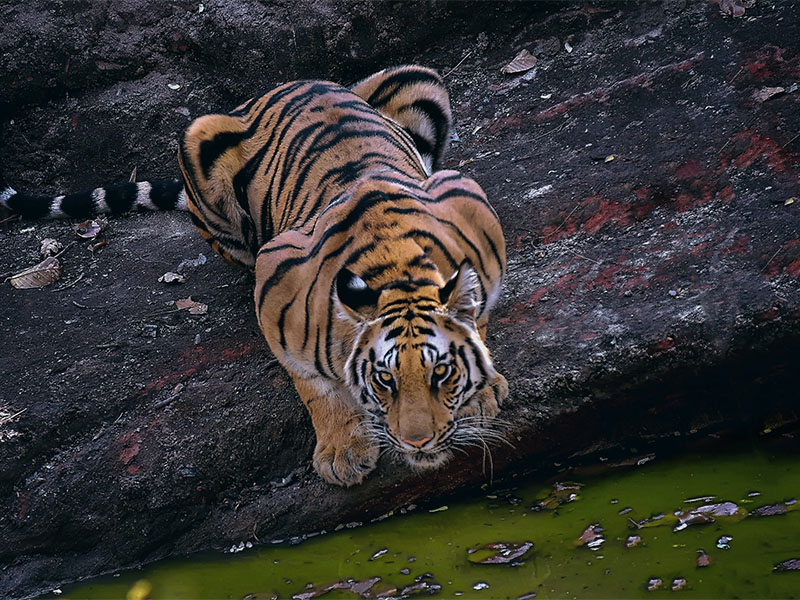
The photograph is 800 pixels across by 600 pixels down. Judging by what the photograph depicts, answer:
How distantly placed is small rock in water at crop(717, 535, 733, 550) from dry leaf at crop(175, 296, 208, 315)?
9.34 ft

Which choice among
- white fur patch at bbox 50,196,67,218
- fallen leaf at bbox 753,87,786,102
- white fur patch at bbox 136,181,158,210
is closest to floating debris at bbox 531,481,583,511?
fallen leaf at bbox 753,87,786,102

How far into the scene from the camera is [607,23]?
20.2 ft

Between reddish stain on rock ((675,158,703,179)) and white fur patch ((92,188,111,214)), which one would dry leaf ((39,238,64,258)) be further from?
reddish stain on rock ((675,158,703,179))

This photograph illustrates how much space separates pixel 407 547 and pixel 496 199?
7.28ft

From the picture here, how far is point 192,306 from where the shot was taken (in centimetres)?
491

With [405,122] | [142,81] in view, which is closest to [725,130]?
[405,122]

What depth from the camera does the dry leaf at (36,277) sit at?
5.27 m

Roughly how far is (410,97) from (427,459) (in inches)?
88.2

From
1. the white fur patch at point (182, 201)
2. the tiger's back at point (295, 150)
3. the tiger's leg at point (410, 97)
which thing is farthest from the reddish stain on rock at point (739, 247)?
the white fur patch at point (182, 201)

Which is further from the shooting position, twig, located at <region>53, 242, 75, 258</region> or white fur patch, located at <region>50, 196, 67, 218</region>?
white fur patch, located at <region>50, 196, 67, 218</region>

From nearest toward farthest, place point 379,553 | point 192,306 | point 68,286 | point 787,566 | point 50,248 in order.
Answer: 1. point 787,566
2. point 379,553
3. point 192,306
4. point 68,286
5. point 50,248

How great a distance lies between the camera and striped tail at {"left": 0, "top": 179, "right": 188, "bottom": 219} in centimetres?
576

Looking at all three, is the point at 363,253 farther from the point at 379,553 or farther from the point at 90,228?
the point at 90,228

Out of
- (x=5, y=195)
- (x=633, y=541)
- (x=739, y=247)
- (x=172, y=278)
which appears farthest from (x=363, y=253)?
(x=5, y=195)
